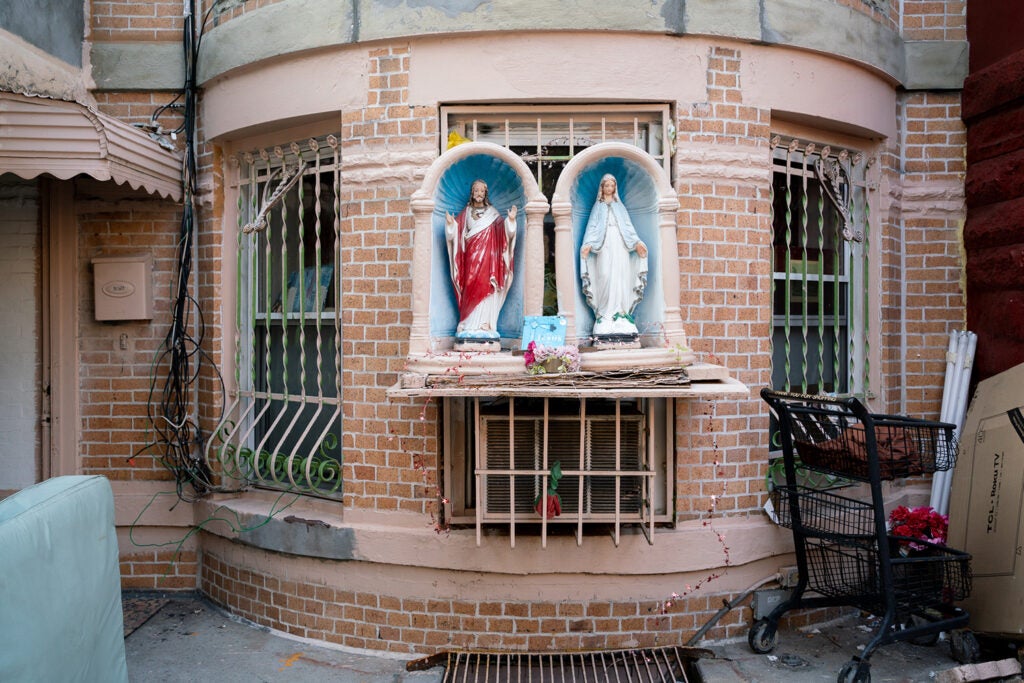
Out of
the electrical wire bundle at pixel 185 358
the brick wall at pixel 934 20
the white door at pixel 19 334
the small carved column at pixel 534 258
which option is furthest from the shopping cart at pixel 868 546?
the white door at pixel 19 334

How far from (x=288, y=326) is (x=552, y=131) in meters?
2.20

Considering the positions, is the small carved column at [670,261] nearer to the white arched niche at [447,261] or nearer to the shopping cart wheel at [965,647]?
the white arched niche at [447,261]

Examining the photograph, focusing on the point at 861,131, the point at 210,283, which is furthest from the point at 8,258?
the point at 861,131

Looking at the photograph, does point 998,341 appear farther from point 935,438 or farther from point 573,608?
point 573,608

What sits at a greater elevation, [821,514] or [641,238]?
[641,238]

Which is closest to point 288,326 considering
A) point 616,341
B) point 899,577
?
point 616,341

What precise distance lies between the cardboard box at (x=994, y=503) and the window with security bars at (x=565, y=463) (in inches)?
72.1

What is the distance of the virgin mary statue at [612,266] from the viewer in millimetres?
4477

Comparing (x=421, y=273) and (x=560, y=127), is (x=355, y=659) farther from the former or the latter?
(x=560, y=127)

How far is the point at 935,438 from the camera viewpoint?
429cm

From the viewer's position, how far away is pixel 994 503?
4.72 metres

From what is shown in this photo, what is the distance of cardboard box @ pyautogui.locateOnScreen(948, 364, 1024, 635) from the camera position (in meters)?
4.46

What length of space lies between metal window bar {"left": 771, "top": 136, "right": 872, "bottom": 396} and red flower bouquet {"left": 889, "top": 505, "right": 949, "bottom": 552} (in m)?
0.86

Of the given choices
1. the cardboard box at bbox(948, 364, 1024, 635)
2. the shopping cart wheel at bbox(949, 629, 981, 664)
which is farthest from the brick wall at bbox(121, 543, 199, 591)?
the cardboard box at bbox(948, 364, 1024, 635)
